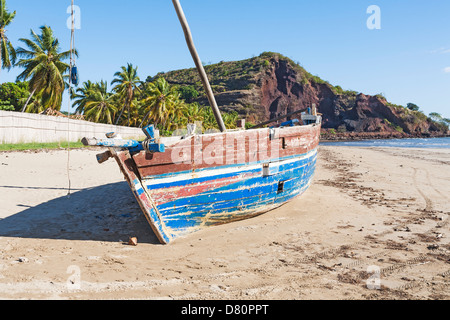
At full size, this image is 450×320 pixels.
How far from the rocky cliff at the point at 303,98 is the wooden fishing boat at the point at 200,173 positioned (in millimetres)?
90148

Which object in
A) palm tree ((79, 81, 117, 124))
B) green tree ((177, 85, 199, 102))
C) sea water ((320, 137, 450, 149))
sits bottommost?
sea water ((320, 137, 450, 149))

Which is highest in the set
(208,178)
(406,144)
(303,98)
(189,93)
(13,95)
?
(303,98)

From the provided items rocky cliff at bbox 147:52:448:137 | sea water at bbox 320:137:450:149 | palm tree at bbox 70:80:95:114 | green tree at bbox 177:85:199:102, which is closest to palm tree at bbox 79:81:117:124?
palm tree at bbox 70:80:95:114

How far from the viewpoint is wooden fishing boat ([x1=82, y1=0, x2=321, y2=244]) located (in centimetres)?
425

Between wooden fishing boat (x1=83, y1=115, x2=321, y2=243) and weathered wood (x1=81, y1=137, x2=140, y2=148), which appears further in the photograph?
wooden fishing boat (x1=83, y1=115, x2=321, y2=243)

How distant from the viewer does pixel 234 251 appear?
4.35m

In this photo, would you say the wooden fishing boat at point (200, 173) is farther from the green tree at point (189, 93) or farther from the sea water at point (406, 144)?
the green tree at point (189, 93)

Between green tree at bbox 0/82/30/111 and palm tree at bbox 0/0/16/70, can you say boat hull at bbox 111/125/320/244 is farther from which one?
green tree at bbox 0/82/30/111

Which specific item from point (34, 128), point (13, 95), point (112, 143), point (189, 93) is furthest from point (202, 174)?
point (189, 93)

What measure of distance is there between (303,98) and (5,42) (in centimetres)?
9775

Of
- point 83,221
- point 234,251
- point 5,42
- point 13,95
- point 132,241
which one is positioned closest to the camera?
point 234,251

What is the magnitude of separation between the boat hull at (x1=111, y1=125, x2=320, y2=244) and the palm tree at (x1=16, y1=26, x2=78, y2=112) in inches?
1185

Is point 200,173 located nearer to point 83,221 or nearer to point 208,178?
point 208,178

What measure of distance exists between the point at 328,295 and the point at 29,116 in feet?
72.9
